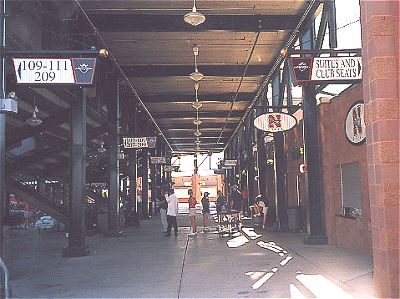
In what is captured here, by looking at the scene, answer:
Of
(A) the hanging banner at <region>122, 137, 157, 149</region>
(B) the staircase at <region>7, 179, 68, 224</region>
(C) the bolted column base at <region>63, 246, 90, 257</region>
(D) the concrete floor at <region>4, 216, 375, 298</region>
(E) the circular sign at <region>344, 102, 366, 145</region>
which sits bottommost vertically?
(D) the concrete floor at <region>4, 216, 375, 298</region>

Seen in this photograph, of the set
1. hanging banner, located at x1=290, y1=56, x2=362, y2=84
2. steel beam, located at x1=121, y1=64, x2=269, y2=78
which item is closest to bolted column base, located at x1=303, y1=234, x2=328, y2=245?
hanging banner, located at x1=290, y1=56, x2=362, y2=84

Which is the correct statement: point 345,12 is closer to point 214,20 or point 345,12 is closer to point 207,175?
point 214,20

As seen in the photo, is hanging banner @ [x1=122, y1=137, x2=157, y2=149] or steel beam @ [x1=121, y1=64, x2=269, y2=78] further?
hanging banner @ [x1=122, y1=137, x2=157, y2=149]

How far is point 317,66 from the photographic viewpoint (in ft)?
31.5

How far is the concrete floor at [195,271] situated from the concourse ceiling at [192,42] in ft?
22.2

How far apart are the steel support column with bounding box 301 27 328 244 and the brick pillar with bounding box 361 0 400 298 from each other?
6185mm

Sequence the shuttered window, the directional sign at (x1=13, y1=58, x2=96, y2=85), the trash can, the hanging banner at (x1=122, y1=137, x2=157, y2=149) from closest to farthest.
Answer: the directional sign at (x1=13, y1=58, x2=96, y2=85) < the shuttered window < the trash can < the hanging banner at (x1=122, y1=137, x2=157, y2=149)

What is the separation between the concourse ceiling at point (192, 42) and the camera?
1295cm

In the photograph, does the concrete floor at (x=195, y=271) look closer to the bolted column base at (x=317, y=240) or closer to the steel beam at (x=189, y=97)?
the bolted column base at (x=317, y=240)

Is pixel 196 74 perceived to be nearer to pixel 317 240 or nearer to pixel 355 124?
pixel 355 124

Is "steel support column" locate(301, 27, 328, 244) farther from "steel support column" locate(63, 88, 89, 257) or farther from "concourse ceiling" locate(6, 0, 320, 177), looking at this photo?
"steel support column" locate(63, 88, 89, 257)

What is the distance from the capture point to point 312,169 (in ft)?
42.8

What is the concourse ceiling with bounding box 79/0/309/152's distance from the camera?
1295cm

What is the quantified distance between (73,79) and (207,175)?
61.7 metres
